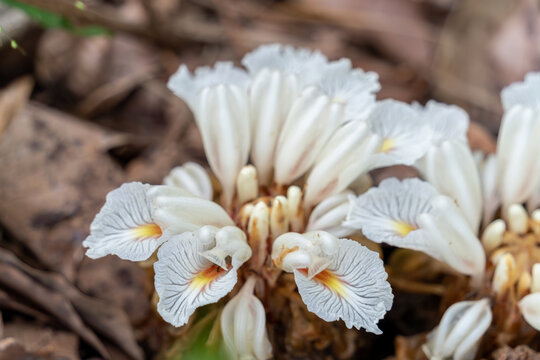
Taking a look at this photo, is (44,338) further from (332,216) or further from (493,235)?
(493,235)

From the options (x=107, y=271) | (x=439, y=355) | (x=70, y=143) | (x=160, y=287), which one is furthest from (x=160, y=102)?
(x=439, y=355)

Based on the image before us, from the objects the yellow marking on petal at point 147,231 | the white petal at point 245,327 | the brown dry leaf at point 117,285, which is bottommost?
the brown dry leaf at point 117,285

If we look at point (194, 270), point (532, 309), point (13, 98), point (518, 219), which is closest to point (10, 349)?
point (194, 270)

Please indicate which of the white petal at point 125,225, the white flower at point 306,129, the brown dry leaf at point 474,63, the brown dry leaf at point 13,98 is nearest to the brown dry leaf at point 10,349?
the white petal at point 125,225

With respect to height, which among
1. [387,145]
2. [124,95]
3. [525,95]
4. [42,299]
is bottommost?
[42,299]

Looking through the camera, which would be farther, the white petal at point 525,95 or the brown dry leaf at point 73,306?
the white petal at point 525,95

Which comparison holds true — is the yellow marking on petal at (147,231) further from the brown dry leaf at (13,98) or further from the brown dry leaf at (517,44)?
the brown dry leaf at (517,44)
